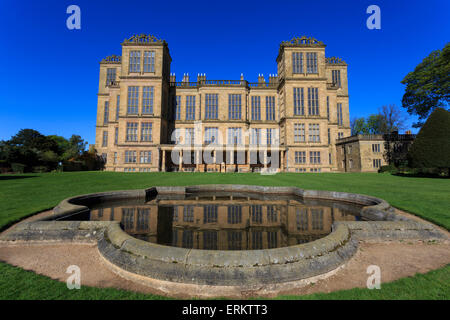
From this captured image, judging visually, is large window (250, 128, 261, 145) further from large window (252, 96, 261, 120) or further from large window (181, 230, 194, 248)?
large window (181, 230, 194, 248)

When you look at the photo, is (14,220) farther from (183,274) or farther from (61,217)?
(183,274)

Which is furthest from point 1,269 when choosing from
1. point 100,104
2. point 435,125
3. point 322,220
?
point 100,104

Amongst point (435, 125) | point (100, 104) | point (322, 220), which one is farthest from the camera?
point (100, 104)

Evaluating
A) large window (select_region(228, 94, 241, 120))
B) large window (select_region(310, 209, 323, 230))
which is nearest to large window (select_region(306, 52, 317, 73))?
large window (select_region(228, 94, 241, 120))

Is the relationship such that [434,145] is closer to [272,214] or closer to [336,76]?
[336,76]

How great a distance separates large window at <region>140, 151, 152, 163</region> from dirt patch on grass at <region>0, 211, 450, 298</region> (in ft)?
82.9

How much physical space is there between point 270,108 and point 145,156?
893 inches

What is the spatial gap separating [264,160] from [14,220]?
92.6ft

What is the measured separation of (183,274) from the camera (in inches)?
105

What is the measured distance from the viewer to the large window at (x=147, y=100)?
2867 centimetres

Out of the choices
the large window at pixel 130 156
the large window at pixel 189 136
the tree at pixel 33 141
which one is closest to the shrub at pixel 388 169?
the large window at pixel 189 136

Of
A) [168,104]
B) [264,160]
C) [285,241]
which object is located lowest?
[285,241]

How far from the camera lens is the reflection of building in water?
423cm
